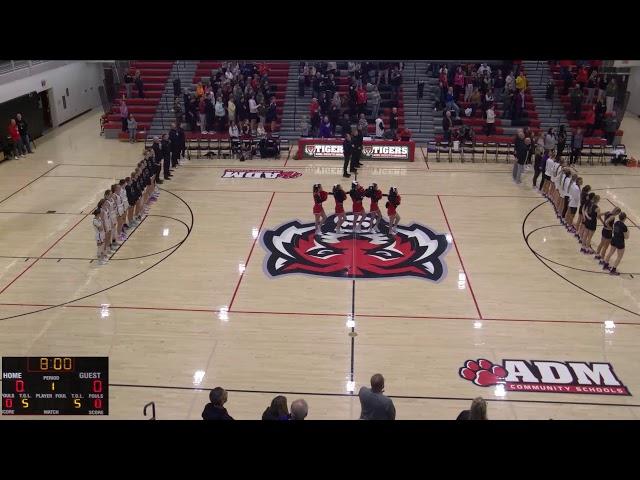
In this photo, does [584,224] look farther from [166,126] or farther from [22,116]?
[22,116]

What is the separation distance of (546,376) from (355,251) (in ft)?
19.5

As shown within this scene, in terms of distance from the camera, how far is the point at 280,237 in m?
15.3

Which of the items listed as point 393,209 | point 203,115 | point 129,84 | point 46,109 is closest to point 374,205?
point 393,209

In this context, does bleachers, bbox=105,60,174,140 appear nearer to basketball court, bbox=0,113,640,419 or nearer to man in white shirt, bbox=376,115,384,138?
basketball court, bbox=0,113,640,419

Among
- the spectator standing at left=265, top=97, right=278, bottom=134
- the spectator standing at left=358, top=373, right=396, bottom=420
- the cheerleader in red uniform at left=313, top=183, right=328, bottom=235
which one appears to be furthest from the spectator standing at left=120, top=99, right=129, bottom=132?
the spectator standing at left=358, top=373, right=396, bottom=420

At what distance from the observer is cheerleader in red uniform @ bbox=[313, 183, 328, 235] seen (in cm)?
1473

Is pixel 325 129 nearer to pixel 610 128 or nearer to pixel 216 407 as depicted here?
pixel 610 128

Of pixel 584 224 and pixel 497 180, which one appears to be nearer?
pixel 584 224

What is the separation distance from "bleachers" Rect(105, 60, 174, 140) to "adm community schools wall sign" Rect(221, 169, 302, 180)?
7.42 m

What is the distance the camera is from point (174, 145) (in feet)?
68.5

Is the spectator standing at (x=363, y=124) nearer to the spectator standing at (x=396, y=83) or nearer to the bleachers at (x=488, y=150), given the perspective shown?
the bleachers at (x=488, y=150)

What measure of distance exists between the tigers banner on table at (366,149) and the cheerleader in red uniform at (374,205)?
24.5ft
